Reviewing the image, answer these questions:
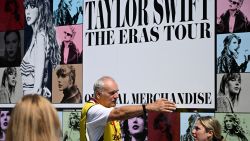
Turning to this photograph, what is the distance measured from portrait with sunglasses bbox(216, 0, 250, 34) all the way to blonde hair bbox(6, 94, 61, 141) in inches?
73.0

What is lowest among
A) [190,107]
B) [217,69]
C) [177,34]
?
[190,107]

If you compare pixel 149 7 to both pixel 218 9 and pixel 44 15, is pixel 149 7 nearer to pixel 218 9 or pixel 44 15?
pixel 218 9

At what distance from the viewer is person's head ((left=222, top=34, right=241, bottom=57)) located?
10.9 ft

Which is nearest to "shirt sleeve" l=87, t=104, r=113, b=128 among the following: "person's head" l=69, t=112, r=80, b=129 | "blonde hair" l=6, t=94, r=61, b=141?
"person's head" l=69, t=112, r=80, b=129

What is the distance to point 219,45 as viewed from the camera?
3.38 metres

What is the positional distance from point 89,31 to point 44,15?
50 centimetres

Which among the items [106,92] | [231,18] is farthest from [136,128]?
[231,18]

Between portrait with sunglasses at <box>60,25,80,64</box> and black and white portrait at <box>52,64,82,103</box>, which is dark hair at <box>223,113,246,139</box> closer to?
black and white portrait at <box>52,64,82,103</box>

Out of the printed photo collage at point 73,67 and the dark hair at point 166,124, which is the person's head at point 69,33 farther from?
the dark hair at point 166,124

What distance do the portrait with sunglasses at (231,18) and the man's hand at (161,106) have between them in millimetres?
594

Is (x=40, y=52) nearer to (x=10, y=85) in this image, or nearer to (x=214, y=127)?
(x=10, y=85)

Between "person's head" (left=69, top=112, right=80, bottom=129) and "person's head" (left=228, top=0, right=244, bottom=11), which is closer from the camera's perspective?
"person's head" (left=228, top=0, right=244, bottom=11)

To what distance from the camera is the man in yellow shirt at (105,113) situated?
3.34 m

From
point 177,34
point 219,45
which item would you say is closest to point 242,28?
point 219,45
